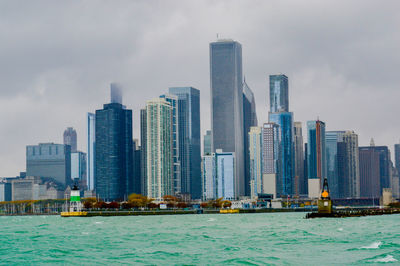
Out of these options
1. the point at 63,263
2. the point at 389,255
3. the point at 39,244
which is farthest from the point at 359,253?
the point at 39,244

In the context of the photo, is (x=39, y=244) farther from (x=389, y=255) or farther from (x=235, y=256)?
(x=389, y=255)

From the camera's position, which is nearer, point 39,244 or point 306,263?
point 306,263

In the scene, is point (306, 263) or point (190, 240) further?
point (190, 240)

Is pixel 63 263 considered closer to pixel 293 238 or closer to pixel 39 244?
pixel 39 244

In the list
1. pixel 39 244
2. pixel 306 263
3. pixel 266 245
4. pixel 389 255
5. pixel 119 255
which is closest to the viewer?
pixel 306 263

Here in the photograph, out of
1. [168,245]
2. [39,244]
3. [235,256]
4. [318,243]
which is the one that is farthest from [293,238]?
[39,244]

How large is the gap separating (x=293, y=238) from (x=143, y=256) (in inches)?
1265

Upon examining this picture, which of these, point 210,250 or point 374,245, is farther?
point 374,245

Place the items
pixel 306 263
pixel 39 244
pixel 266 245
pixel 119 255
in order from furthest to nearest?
pixel 39 244
pixel 266 245
pixel 119 255
pixel 306 263

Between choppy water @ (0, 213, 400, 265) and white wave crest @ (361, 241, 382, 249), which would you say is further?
white wave crest @ (361, 241, 382, 249)

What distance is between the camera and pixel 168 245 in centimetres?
9119

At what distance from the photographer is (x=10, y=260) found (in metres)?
75.6

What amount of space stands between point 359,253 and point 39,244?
47.0m

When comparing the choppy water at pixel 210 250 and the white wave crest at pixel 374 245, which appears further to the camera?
the white wave crest at pixel 374 245
